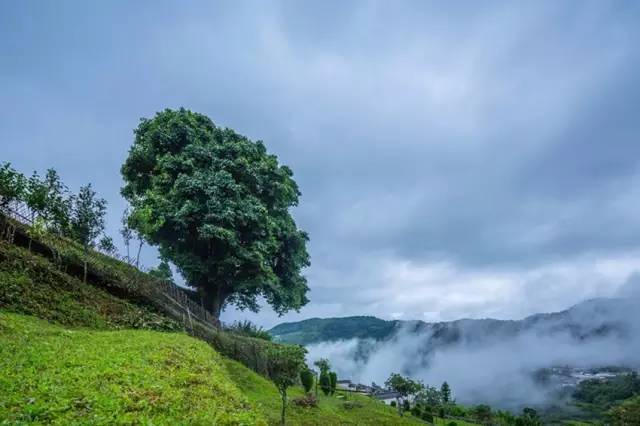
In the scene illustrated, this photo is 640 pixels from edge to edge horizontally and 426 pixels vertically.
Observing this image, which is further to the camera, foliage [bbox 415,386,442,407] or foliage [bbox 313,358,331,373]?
foliage [bbox 415,386,442,407]

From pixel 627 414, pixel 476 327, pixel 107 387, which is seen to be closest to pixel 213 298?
pixel 107 387

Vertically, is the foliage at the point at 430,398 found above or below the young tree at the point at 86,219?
below

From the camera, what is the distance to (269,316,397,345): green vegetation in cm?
16838

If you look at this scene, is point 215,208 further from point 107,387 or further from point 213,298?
point 107,387

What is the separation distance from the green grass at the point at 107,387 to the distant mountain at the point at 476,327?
142874 mm

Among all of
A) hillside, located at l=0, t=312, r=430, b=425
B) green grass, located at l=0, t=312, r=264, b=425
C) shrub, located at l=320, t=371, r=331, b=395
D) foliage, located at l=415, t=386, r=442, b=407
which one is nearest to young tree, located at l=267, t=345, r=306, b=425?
hillside, located at l=0, t=312, r=430, b=425

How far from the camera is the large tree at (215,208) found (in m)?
22.6

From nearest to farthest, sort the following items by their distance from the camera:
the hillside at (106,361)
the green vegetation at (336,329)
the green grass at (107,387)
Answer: the green grass at (107,387) → the hillside at (106,361) → the green vegetation at (336,329)

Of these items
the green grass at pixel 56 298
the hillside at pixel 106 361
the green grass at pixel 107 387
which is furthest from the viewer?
the green grass at pixel 56 298

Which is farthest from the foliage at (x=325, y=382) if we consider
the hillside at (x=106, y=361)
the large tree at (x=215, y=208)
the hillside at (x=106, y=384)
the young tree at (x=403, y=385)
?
the hillside at (x=106, y=384)

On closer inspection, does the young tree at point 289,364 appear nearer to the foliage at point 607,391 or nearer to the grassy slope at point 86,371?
the grassy slope at point 86,371

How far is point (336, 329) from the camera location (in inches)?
6762

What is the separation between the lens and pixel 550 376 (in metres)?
108

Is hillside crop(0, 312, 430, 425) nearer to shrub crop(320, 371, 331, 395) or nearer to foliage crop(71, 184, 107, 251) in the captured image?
foliage crop(71, 184, 107, 251)
